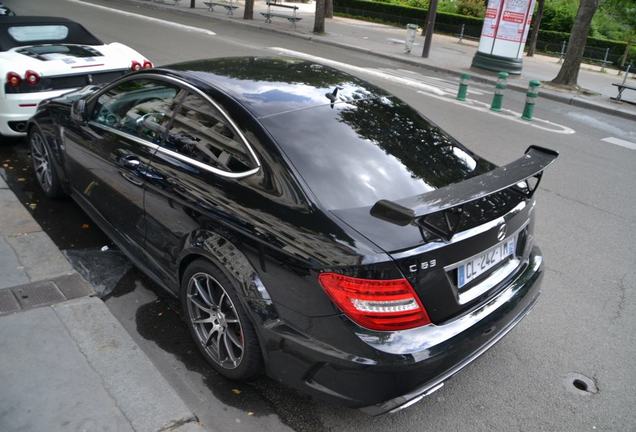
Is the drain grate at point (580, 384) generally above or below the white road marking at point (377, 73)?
below

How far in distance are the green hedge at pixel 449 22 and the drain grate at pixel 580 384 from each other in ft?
89.2

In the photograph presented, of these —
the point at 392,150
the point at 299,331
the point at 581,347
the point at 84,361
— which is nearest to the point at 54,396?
the point at 84,361

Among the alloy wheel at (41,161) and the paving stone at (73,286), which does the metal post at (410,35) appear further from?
the paving stone at (73,286)

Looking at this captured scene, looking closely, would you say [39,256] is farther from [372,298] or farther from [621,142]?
[621,142]

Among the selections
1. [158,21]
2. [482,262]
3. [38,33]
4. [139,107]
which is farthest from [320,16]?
[482,262]

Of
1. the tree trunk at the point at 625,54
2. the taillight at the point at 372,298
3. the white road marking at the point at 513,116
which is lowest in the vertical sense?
the white road marking at the point at 513,116

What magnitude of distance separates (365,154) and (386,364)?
48.3 inches

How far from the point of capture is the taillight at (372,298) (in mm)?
2424

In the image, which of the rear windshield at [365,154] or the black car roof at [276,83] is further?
the black car roof at [276,83]

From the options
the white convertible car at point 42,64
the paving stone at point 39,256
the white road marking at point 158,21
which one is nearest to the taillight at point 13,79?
the white convertible car at point 42,64

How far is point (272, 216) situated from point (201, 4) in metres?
28.5

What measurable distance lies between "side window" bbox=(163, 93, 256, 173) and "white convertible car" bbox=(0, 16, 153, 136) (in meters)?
3.21

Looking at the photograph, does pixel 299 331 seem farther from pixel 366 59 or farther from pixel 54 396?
pixel 366 59

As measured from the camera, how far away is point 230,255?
9.34ft
